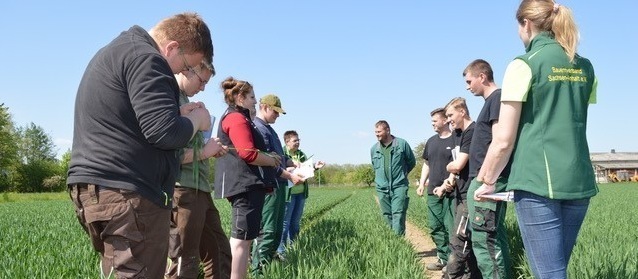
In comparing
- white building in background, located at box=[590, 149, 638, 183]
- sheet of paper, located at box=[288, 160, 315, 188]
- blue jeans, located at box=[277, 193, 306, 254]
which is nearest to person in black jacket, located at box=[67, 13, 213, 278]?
sheet of paper, located at box=[288, 160, 315, 188]

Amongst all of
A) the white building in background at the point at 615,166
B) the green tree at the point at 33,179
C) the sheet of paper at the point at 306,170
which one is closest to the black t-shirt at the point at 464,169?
the sheet of paper at the point at 306,170

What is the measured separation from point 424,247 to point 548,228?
23.2ft

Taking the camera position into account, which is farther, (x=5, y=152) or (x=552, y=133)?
(x=5, y=152)

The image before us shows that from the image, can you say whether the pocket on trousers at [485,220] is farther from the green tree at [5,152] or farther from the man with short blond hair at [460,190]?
the green tree at [5,152]

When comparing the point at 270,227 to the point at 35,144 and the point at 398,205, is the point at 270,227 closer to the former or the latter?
the point at 398,205

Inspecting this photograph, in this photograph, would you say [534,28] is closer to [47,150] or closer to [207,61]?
[207,61]

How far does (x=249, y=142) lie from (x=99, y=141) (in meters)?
2.03

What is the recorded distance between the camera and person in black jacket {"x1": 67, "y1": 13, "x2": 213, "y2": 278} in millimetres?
2178

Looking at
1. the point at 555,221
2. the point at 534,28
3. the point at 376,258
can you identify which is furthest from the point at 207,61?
the point at 376,258

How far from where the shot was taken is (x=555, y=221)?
2441 millimetres

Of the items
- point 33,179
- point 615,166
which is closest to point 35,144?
point 33,179

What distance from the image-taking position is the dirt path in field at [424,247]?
258 inches

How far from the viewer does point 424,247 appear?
9.33 meters

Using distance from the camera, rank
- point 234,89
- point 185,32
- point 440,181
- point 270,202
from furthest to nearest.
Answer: point 440,181, point 270,202, point 234,89, point 185,32
